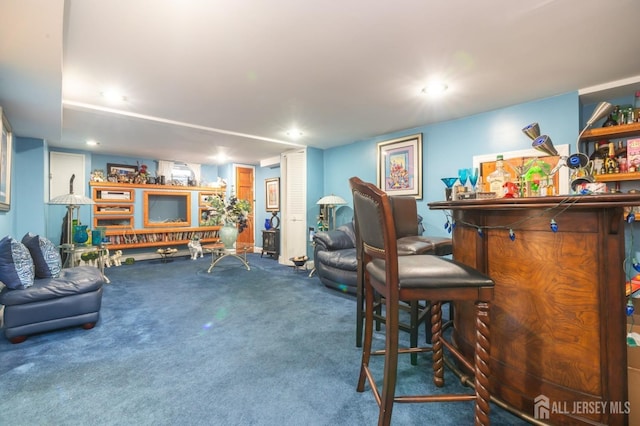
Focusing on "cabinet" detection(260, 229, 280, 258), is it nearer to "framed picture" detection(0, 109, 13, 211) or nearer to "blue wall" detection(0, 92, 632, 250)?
"blue wall" detection(0, 92, 632, 250)

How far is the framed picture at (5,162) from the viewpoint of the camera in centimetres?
287

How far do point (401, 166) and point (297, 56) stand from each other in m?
2.63

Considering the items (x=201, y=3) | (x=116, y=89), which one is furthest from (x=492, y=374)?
(x=116, y=89)

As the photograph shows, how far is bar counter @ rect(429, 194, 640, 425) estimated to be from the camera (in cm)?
110

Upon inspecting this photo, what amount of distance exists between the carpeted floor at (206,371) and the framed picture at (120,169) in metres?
4.07

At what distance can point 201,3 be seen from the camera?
1609 mm

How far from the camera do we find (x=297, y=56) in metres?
2.19

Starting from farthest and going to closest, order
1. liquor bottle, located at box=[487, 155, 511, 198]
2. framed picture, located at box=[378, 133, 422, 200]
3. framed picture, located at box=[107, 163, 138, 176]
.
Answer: framed picture, located at box=[107, 163, 138, 176] → framed picture, located at box=[378, 133, 422, 200] → liquor bottle, located at box=[487, 155, 511, 198]

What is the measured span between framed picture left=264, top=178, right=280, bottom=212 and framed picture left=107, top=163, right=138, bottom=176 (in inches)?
118

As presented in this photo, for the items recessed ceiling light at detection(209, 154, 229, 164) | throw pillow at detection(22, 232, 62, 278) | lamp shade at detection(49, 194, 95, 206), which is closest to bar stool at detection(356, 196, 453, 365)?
throw pillow at detection(22, 232, 62, 278)

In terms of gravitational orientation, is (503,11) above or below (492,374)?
above

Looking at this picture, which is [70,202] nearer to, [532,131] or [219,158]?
[219,158]

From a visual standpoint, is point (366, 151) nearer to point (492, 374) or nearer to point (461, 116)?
point (461, 116)

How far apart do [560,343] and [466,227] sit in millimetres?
671
